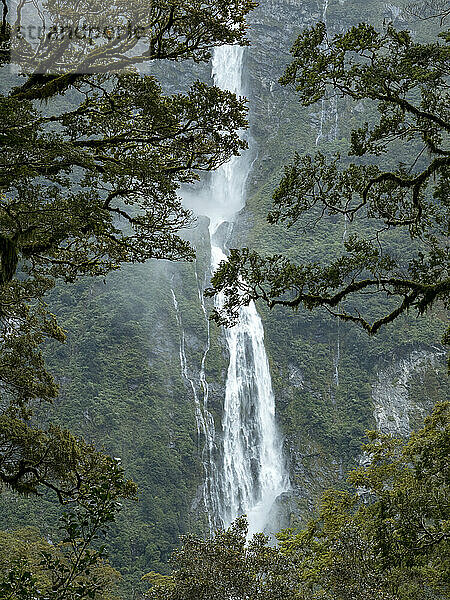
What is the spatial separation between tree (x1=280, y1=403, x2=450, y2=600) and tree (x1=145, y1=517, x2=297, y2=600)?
1.78 feet

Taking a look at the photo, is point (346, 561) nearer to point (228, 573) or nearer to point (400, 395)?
point (228, 573)

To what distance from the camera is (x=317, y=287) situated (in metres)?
6.63

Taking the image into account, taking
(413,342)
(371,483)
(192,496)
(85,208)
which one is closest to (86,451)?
(85,208)

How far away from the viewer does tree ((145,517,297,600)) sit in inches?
380

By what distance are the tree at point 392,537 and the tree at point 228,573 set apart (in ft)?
1.78

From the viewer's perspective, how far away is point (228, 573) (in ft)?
32.8

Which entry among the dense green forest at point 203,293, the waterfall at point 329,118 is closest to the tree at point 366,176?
the dense green forest at point 203,293

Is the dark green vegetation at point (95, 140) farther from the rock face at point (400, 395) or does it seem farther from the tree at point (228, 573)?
the rock face at point (400, 395)

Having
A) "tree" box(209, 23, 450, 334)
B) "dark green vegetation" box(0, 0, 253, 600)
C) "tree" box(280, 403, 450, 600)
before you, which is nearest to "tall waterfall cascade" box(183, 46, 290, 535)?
"tree" box(280, 403, 450, 600)

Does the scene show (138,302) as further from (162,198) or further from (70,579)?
(70,579)

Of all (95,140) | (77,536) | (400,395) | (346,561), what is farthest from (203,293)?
(400,395)

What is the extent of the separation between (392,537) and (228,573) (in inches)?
167

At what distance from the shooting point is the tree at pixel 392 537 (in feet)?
22.8

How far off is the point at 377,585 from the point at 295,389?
26.3 m
